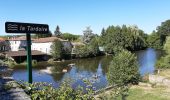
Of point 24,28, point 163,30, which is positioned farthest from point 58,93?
point 163,30

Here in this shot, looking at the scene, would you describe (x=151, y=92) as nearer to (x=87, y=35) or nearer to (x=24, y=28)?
(x=24, y=28)

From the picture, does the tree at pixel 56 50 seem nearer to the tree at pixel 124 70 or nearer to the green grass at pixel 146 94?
the tree at pixel 124 70

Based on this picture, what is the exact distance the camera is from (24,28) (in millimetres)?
6617

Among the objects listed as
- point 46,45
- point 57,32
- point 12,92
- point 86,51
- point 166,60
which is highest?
point 57,32

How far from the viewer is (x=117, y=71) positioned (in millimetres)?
29906

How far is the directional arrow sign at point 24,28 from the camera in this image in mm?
6355

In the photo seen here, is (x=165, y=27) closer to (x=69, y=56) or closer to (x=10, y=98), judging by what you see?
(x=69, y=56)

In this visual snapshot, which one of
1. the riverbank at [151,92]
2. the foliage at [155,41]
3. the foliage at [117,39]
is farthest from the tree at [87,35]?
the riverbank at [151,92]

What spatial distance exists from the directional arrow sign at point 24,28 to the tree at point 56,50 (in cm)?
6337

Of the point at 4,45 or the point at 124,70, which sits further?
the point at 4,45

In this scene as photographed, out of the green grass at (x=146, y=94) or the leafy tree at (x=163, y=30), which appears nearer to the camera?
the green grass at (x=146, y=94)

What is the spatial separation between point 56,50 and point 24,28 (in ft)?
209

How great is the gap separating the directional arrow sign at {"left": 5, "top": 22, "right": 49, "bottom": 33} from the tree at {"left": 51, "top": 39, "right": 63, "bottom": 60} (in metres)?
63.4

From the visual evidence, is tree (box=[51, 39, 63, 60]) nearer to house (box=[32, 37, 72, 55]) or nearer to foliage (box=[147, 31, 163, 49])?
house (box=[32, 37, 72, 55])
